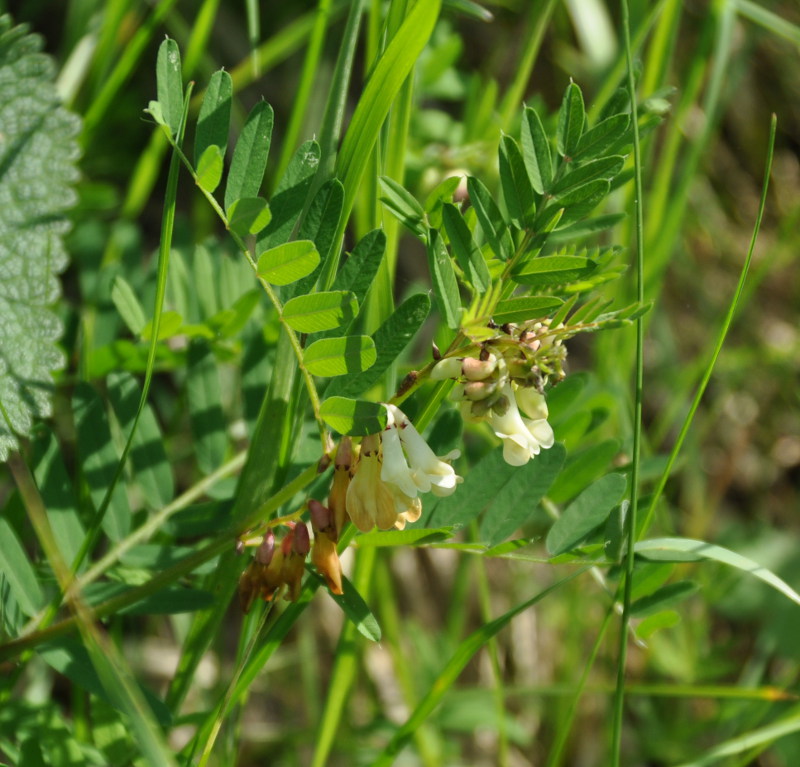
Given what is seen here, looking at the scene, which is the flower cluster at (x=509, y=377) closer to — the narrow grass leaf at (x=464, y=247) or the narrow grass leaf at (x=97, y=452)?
Answer: the narrow grass leaf at (x=464, y=247)

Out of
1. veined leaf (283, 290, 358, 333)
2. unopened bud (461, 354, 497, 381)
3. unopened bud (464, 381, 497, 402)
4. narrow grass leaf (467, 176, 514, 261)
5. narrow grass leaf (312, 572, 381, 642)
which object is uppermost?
narrow grass leaf (467, 176, 514, 261)

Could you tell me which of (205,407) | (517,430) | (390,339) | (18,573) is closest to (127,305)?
(205,407)

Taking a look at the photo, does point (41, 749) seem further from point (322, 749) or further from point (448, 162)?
point (448, 162)

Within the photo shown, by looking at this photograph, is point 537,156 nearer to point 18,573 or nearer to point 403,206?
point 403,206

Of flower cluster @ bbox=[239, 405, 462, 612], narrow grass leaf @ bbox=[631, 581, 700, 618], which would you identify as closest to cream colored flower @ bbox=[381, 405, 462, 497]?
flower cluster @ bbox=[239, 405, 462, 612]

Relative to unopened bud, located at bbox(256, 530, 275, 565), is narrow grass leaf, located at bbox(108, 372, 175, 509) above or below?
below

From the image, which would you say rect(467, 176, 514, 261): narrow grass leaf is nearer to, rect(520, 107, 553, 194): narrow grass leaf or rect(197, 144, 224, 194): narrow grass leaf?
rect(520, 107, 553, 194): narrow grass leaf
